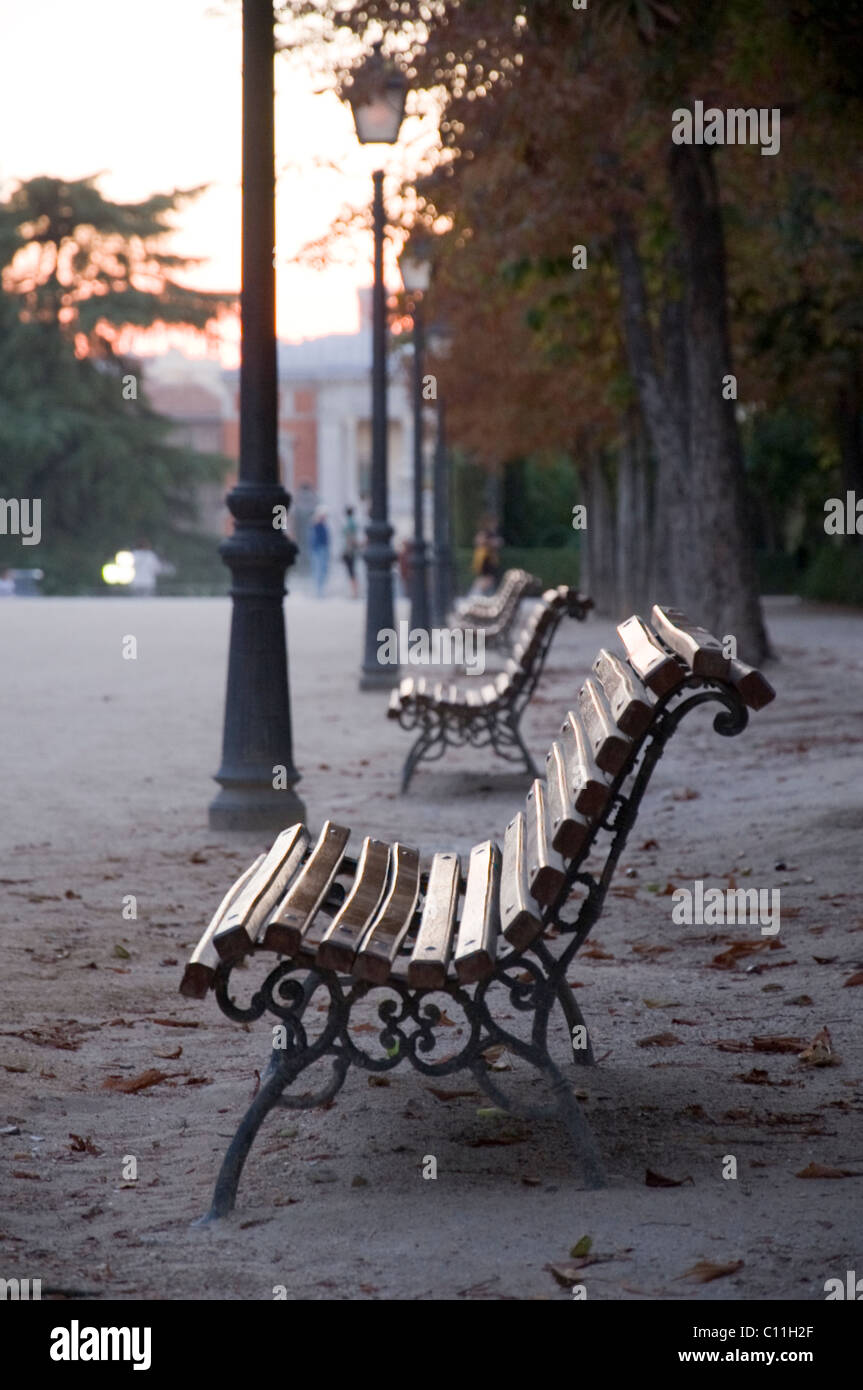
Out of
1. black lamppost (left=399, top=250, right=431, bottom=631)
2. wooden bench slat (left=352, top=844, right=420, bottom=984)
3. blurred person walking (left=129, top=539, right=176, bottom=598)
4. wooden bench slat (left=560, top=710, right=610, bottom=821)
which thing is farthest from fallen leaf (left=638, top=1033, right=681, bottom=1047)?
blurred person walking (left=129, top=539, right=176, bottom=598)

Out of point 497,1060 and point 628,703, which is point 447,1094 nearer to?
point 497,1060

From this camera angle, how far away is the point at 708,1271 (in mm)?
3652

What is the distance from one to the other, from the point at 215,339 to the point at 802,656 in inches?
1652

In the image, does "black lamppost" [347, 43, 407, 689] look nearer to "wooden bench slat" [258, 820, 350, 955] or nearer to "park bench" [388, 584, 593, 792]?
"park bench" [388, 584, 593, 792]

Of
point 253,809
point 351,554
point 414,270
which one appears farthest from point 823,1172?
point 351,554

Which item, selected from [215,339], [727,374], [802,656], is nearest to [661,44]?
[727,374]

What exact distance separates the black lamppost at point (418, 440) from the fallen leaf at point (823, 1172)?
18959 mm

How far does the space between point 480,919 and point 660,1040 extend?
1.24 m

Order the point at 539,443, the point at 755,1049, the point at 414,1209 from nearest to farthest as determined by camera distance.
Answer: the point at 414,1209 < the point at 755,1049 < the point at 539,443

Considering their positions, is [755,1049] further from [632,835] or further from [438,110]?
[438,110]

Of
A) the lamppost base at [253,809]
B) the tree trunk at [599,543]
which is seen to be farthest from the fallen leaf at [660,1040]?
the tree trunk at [599,543]

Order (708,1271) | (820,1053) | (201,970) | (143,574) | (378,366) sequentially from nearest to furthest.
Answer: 1. (708,1271)
2. (201,970)
3. (820,1053)
4. (378,366)
5. (143,574)

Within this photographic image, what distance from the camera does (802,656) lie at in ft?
71.1

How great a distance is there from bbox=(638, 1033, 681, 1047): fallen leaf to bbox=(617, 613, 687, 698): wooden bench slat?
3.72 ft
